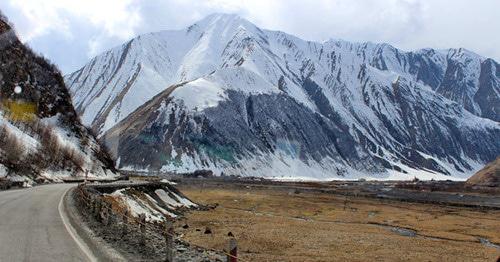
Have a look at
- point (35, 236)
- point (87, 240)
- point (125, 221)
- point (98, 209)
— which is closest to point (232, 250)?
point (87, 240)

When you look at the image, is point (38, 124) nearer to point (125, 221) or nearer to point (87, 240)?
point (125, 221)

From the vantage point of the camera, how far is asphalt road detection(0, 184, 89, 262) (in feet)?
64.1

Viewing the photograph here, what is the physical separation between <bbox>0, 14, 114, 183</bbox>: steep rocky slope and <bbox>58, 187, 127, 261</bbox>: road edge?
4283 centimetres

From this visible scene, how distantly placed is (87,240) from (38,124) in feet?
249

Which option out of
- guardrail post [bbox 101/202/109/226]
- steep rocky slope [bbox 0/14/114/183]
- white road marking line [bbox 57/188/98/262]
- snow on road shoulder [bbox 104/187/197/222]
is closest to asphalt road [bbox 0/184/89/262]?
A: white road marking line [bbox 57/188/98/262]

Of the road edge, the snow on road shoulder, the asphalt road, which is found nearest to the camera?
the asphalt road

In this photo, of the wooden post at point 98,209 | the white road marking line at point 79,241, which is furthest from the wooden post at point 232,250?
the wooden post at point 98,209

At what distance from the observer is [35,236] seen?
23.3m

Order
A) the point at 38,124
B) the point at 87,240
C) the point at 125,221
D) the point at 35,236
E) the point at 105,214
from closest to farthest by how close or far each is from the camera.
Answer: the point at 87,240 < the point at 35,236 < the point at 125,221 < the point at 105,214 < the point at 38,124

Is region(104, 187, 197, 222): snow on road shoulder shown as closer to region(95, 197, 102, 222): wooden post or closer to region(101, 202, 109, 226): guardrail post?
region(95, 197, 102, 222): wooden post

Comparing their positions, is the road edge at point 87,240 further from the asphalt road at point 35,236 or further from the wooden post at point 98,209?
the wooden post at point 98,209

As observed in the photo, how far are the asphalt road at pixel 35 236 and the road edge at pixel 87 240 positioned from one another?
225 millimetres

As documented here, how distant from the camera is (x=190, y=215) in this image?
6234 centimetres

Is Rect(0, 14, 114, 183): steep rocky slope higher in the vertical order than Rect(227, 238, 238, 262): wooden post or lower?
higher
